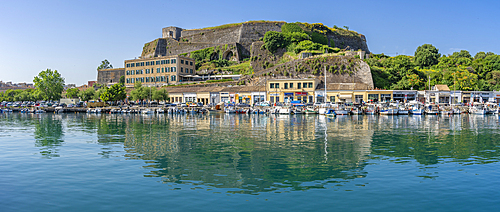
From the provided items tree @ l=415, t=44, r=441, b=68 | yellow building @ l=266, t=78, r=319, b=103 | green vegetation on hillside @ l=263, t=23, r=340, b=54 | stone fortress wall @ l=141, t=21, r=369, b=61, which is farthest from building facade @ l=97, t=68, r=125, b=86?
tree @ l=415, t=44, r=441, b=68

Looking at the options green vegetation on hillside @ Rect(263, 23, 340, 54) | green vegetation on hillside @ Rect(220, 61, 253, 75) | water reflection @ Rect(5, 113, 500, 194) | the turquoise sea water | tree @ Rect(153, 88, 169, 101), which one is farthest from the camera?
green vegetation on hillside @ Rect(220, 61, 253, 75)

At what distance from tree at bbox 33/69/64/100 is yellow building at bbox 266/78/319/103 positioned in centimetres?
6172

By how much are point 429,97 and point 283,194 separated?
66.4 m

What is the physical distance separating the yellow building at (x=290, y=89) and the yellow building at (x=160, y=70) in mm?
28589

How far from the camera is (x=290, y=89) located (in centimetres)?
7119

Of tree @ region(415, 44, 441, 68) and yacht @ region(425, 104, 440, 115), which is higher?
tree @ region(415, 44, 441, 68)

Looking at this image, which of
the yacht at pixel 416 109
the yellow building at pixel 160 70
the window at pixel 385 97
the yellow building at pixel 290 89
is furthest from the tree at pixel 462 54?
the yellow building at pixel 160 70

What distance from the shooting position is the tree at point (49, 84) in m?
94.0

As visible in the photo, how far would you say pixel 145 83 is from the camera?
309ft

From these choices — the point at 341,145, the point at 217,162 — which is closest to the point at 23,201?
the point at 217,162

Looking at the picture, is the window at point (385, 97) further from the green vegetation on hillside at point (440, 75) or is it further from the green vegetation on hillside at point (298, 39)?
the green vegetation on hillside at point (298, 39)

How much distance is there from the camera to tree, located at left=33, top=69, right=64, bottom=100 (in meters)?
94.0

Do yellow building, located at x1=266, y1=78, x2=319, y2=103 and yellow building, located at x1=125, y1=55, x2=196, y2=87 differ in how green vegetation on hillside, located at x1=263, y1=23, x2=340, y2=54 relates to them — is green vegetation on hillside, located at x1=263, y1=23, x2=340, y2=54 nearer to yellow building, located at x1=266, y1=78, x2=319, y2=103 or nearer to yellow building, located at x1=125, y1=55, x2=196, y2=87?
yellow building, located at x1=266, y1=78, x2=319, y2=103

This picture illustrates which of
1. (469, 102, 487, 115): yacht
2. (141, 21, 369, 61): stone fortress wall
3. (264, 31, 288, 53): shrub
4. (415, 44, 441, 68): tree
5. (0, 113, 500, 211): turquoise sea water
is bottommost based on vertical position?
(0, 113, 500, 211): turquoise sea water
